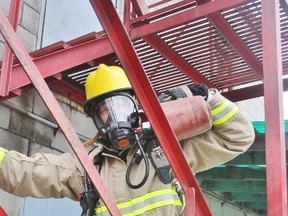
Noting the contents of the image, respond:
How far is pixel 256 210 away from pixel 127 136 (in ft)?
26.6

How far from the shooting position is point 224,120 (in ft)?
9.26

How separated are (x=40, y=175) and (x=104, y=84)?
2.27ft

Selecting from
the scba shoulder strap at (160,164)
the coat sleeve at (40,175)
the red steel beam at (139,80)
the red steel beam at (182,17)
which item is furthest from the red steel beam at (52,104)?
the red steel beam at (182,17)

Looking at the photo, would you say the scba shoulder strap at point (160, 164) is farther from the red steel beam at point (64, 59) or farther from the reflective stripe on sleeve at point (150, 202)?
the red steel beam at point (64, 59)

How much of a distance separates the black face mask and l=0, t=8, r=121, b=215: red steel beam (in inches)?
35.4

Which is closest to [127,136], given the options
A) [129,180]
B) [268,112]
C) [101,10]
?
[129,180]

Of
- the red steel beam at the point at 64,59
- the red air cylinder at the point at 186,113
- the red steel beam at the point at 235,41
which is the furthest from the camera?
the red steel beam at the point at 64,59

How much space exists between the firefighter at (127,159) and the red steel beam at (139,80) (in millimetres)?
574

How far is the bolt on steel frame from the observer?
1780 mm

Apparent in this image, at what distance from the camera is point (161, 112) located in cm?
188

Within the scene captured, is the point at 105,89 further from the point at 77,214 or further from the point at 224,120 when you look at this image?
the point at 77,214

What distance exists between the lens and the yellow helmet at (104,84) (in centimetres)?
312

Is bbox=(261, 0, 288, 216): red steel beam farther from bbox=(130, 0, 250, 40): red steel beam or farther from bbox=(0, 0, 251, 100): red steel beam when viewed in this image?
bbox=(0, 0, 251, 100): red steel beam

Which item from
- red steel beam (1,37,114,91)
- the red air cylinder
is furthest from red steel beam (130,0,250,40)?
the red air cylinder
